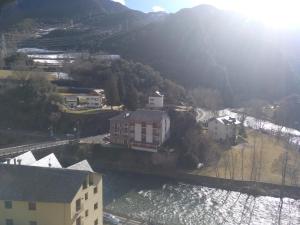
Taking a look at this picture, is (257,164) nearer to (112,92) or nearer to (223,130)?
(223,130)

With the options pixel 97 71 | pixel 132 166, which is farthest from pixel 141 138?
pixel 97 71

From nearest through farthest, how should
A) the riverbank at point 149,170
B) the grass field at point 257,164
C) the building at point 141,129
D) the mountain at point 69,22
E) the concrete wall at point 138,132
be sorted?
the riverbank at point 149,170 < the grass field at point 257,164 < the building at point 141,129 < the concrete wall at point 138,132 < the mountain at point 69,22

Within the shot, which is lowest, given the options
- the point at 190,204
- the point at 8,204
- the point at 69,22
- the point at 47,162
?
the point at 190,204

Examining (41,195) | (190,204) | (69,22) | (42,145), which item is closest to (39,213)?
(41,195)

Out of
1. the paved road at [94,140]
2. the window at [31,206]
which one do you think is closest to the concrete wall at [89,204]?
the window at [31,206]

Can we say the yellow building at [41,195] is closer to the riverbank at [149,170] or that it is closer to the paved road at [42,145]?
the riverbank at [149,170]

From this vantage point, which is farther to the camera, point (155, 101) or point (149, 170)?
point (155, 101)
